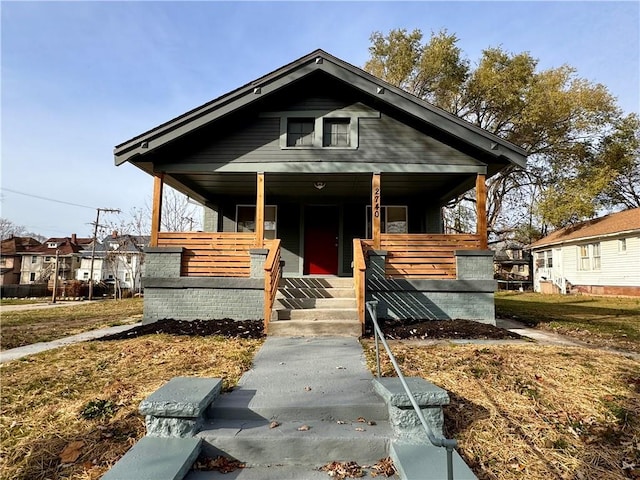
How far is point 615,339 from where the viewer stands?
689 centimetres

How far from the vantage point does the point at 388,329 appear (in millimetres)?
6734

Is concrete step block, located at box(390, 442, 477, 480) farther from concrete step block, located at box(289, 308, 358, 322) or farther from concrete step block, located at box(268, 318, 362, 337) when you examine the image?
concrete step block, located at box(289, 308, 358, 322)

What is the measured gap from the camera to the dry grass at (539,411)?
106 inches

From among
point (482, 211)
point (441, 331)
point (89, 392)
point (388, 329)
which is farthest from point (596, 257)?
point (89, 392)

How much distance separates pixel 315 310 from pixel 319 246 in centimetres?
459

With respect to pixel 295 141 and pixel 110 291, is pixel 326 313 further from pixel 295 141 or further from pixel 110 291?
pixel 110 291

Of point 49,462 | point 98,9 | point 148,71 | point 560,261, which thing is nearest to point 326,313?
point 49,462

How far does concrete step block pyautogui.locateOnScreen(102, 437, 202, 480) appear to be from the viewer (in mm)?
2253

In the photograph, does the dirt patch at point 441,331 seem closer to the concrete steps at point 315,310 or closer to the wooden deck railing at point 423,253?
the concrete steps at point 315,310

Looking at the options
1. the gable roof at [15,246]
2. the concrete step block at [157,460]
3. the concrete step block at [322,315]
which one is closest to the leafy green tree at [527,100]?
the concrete step block at [322,315]

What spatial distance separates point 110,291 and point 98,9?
22.1m

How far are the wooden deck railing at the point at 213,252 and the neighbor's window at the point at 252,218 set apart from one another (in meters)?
3.08

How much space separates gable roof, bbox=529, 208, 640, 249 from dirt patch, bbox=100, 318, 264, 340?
64.8 ft

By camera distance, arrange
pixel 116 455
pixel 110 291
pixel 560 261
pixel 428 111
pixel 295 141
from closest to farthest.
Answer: pixel 116 455
pixel 428 111
pixel 295 141
pixel 560 261
pixel 110 291
